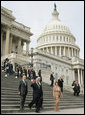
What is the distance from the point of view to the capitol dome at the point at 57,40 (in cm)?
10144

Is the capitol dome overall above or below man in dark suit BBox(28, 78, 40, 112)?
above

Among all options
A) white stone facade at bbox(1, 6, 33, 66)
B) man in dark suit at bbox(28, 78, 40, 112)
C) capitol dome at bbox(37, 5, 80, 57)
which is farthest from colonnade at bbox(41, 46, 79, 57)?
man in dark suit at bbox(28, 78, 40, 112)

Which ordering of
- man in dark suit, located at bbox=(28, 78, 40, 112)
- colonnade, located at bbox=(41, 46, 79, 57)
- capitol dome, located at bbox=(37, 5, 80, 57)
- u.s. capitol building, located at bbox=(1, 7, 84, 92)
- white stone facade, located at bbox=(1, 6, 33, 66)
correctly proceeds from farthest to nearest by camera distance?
1. capitol dome, located at bbox=(37, 5, 80, 57)
2. colonnade, located at bbox=(41, 46, 79, 57)
3. u.s. capitol building, located at bbox=(1, 7, 84, 92)
4. white stone facade, located at bbox=(1, 6, 33, 66)
5. man in dark suit, located at bbox=(28, 78, 40, 112)

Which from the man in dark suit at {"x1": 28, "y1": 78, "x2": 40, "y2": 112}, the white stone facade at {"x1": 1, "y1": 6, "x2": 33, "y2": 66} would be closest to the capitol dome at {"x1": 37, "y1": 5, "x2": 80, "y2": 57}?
the white stone facade at {"x1": 1, "y1": 6, "x2": 33, "y2": 66}

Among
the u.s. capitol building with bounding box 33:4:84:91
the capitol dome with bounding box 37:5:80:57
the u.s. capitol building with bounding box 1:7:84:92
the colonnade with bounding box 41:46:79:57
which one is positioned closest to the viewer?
the u.s. capitol building with bounding box 1:7:84:92

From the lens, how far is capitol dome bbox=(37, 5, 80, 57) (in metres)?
101

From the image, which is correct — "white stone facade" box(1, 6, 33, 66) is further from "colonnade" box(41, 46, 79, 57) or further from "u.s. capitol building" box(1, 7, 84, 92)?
"colonnade" box(41, 46, 79, 57)

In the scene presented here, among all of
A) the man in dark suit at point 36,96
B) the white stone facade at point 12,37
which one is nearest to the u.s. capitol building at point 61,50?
the white stone facade at point 12,37

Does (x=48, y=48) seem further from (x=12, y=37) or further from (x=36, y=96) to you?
(x=36, y=96)

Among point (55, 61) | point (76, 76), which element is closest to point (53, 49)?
point (76, 76)

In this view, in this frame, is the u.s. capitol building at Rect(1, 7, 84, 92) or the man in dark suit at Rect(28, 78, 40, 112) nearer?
the man in dark suit at Rect(28, 78, 40, 112)

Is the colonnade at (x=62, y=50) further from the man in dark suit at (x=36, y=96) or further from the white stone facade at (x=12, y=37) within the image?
the man in dark suit at (x=36, y=96)

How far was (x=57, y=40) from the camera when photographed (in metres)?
105

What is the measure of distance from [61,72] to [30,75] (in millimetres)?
49197
